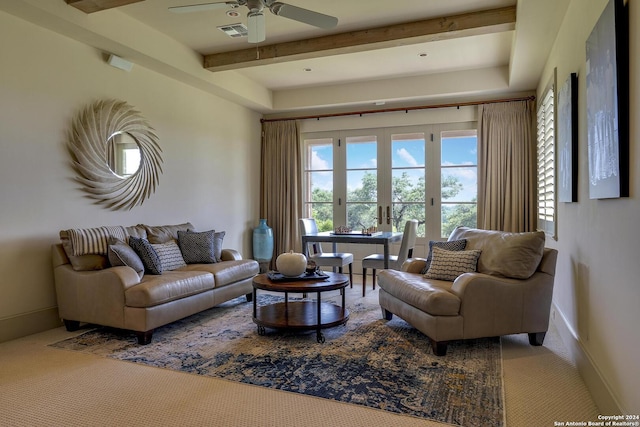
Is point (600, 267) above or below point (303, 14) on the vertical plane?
below

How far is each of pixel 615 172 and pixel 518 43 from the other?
2.58 metres

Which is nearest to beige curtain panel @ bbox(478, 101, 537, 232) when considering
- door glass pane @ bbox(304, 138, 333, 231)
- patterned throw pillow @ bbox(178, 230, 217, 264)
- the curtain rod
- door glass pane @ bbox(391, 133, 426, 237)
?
the curtain rod

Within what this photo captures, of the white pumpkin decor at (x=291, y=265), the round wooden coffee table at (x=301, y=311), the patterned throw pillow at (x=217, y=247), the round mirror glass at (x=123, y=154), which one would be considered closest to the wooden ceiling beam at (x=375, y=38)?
the round mirror glass at (x=123, y=154)

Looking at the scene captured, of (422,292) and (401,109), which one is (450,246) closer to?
(422,292)

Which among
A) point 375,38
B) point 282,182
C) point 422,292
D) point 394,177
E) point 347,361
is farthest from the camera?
point 282,182

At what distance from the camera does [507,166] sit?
572cm

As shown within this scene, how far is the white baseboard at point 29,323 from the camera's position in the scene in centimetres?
342

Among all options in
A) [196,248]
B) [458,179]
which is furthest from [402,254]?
[196,248]

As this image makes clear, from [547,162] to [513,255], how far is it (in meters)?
1.73

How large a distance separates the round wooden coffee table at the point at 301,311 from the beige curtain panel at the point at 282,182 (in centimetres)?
302

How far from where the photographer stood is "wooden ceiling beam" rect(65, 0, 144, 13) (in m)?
3.37

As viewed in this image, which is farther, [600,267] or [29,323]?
[29,323]

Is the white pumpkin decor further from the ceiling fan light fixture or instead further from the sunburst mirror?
the ceiling fan light fixture

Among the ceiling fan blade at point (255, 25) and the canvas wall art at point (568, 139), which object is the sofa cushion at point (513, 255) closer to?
the canvas wall art at point (568, 139)
